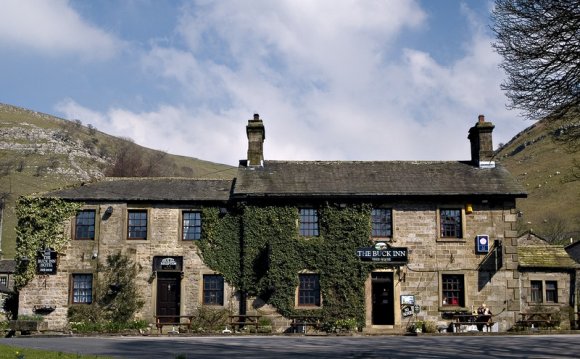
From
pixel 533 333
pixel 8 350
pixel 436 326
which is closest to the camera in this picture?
pixel 8 350

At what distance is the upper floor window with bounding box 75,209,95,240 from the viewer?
2950 centimetres

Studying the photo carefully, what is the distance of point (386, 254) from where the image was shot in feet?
94.1

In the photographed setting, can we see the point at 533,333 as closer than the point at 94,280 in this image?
Yes

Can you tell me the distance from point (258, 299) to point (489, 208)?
1117 centimetres

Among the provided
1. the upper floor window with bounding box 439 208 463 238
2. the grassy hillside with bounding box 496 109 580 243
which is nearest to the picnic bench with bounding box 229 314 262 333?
the upper floor window with bounding box 439 208 463 238

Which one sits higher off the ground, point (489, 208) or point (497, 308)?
point (489, 208)

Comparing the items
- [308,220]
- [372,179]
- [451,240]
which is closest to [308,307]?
[308,220]

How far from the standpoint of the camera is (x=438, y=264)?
28750 mm

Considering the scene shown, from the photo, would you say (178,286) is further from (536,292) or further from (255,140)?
(536,292)

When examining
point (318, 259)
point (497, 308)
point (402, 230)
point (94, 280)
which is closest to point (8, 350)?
point (94, 280)

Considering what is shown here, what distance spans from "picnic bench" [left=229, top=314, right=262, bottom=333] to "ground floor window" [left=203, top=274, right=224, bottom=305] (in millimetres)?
1168

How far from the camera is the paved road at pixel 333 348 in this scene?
16.9m

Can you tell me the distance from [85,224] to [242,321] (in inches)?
334

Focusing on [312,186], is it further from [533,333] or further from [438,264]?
[533,333]
